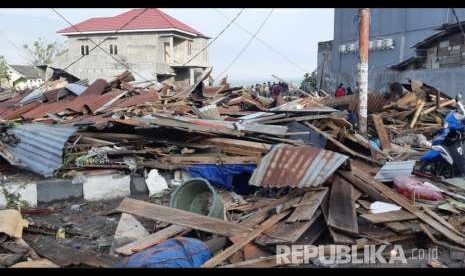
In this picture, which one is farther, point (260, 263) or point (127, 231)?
point (127, 231)

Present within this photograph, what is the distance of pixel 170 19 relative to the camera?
120ft

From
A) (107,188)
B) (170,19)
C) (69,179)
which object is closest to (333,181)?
(107,188)

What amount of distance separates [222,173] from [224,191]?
28 centimetres

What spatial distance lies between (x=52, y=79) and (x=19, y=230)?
36.0ft

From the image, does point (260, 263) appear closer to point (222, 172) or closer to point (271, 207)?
point (271, 207)

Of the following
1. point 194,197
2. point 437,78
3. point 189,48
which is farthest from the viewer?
point 189,48

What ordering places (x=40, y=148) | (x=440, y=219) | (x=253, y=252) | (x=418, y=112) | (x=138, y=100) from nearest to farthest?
1. (x=253, y=252)
2. (x=440, y=219)
3. (x=40, y=148)
4. (x=138, y=100)
5. (x=418, y=112)

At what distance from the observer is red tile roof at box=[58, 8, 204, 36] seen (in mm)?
34406

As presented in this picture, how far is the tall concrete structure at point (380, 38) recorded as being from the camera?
992 inches

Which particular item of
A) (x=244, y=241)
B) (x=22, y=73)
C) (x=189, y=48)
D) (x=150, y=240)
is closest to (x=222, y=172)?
(x=150, y=240)

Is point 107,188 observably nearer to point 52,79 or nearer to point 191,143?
point 191,143

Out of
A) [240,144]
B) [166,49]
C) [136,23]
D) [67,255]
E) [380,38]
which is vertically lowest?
[67,255]

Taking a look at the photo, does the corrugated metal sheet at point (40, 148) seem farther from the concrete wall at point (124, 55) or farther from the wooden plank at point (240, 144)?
the concrete wall at point (124, 55)

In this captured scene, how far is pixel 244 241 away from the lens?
4828mm
